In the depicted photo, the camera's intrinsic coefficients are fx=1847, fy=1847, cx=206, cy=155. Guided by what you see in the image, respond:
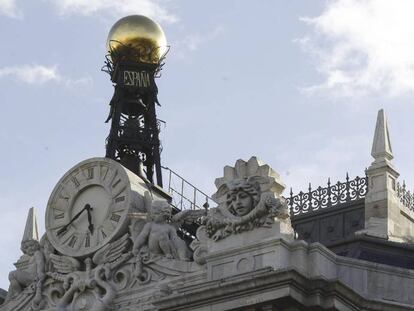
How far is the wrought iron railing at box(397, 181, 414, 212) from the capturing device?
6206cm

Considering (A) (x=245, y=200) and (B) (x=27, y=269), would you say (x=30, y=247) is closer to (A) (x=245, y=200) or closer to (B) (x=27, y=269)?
(B) (x=27, y=269)

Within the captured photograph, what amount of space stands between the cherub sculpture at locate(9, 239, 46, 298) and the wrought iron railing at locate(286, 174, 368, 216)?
991cm

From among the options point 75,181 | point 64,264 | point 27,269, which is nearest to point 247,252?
point 64,264

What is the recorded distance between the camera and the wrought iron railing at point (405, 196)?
62.1 m

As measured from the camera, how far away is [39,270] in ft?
183

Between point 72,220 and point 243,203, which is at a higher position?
point 72,220

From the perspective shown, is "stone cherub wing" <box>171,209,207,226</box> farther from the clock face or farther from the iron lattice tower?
the iron lattice tower

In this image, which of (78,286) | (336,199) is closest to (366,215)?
(336,199)

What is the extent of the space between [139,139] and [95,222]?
34.1ft

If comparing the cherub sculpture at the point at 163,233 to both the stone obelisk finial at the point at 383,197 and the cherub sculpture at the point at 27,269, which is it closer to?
the cherub sculpture at the point at 27,269

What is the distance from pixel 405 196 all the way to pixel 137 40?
11.1m

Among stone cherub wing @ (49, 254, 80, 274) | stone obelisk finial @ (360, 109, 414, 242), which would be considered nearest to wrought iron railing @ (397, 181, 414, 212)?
stone obelisk finial @ (360, 109, 414, 242)

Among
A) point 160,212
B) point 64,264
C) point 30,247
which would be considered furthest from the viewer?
point 30,247

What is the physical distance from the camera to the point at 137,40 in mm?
65625
